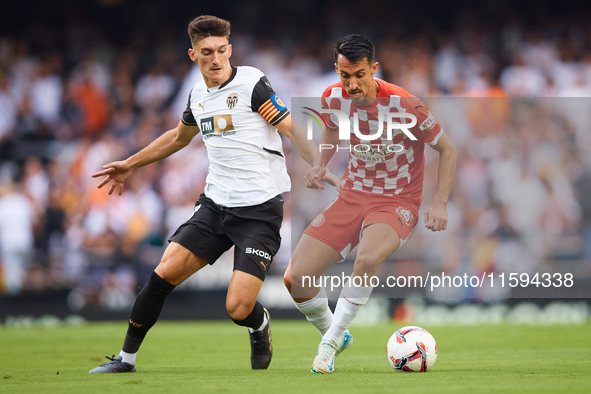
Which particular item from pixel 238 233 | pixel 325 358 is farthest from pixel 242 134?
pixel 325 358

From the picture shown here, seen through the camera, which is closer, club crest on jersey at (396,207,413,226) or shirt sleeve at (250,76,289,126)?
shirt sleeve at (250,76,289,126)

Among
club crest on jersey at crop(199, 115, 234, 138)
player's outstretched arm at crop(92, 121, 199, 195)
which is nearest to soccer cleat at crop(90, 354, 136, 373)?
player's outstretched arm at crop(92, 121, 199, 195)

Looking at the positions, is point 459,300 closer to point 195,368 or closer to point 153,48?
point 195,368

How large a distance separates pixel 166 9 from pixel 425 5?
6099 mm

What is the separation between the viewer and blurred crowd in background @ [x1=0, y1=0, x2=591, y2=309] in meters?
10.6

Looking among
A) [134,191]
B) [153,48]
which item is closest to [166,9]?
[153,48]

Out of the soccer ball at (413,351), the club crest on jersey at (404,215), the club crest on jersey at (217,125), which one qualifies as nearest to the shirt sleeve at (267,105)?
the club crest on jersey at (217,125)

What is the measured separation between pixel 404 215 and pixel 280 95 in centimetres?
871

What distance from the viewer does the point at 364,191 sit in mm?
6199

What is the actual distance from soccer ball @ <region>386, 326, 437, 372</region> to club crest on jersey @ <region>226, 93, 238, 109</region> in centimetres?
221

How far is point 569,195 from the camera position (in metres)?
10.9

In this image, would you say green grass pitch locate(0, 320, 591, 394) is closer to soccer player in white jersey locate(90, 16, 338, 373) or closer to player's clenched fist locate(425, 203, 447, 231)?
soccer player in white jersey locate(90, 16, 338, 373)

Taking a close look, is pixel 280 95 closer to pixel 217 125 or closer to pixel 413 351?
pixel 217 125

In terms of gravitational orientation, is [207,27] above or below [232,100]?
above
